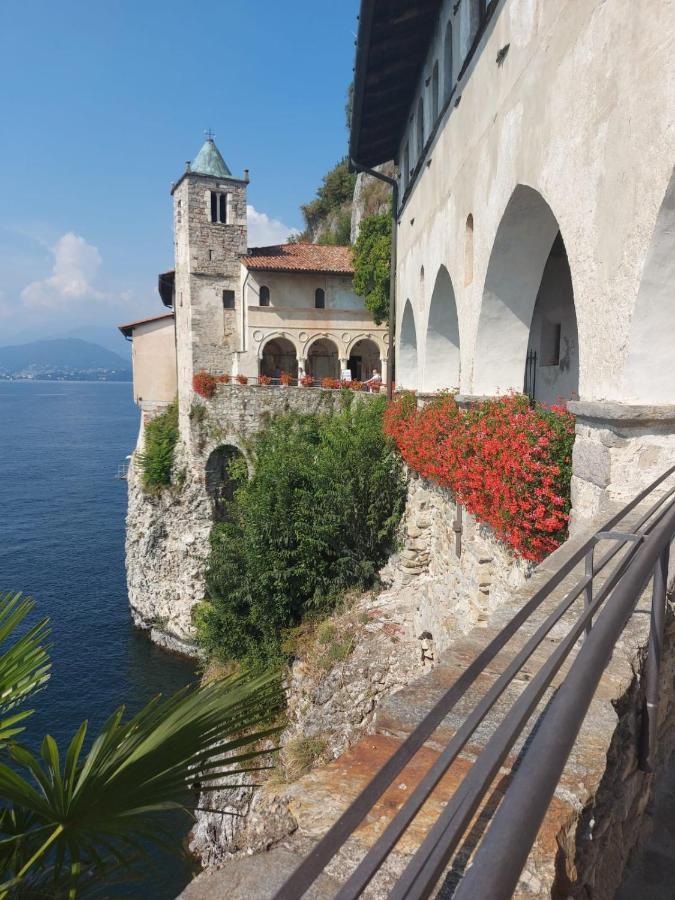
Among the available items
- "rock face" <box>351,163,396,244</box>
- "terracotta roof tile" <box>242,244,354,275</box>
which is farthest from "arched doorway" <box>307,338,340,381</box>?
"rock face" <box>351,163,396,244</box>

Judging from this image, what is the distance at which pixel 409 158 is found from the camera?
1584 centimetres

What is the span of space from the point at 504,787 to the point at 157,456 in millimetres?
25706

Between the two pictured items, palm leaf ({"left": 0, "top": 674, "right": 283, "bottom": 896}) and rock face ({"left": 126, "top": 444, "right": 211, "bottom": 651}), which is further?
rock face ({"left": 126, "top": 444, "right": 211, "bottom": 651})

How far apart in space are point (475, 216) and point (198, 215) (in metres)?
21.0

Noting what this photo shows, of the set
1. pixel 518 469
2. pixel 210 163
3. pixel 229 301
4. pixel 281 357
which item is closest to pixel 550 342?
pixel 518 469

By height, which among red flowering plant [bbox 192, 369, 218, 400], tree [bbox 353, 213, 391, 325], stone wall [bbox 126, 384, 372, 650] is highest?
tree [bbox 353, 213, 391, 325]

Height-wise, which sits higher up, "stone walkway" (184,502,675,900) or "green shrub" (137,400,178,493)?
"stone walkway" (184,502,675,900)

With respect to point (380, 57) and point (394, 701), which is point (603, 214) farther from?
point (380, 57)

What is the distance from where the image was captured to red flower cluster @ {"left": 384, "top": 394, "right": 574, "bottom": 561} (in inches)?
223

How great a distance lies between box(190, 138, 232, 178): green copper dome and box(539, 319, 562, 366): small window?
789 inches

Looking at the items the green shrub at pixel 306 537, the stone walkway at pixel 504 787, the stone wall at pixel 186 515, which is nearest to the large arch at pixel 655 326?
the stone walkway at pixel 504 787

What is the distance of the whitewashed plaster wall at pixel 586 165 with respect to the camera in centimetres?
408

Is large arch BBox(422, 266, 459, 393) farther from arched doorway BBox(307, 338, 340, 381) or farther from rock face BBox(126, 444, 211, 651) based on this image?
arched doorway BBox(307, 338, 340, 381)

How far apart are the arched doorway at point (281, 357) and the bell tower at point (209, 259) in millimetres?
4983
